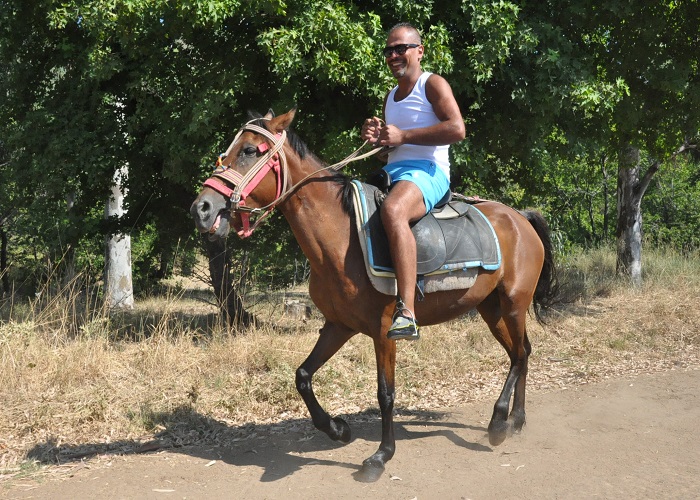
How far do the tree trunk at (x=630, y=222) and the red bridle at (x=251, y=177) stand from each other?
1025 centimetres

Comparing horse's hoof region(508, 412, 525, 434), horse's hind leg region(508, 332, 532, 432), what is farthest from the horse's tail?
horse's hoof region(508, 412, 525, 434)

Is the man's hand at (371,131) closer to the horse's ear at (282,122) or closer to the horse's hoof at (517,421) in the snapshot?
the horse's ear at (282,122)

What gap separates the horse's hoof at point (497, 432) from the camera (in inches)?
210

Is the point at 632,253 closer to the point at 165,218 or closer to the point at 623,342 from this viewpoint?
the point at 623,342

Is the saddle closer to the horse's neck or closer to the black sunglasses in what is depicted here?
the horse's neck

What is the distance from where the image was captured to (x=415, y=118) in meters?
4.77

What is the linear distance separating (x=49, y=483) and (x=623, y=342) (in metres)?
6.83

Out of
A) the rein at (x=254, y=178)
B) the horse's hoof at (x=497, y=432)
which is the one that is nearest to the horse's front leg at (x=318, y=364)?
the rein at (x=254, y=178)

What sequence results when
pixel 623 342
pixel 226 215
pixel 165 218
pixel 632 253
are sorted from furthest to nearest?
pixel 632 253, pixel 165 218, pixel 623 342, pixel 226 215

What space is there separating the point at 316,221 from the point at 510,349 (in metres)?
2.31

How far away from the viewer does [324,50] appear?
7.43 meters

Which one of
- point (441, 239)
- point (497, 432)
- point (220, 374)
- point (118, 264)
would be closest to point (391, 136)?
point (441, 239)

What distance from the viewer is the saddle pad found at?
464cm

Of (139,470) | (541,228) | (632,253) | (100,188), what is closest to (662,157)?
(632,253)
